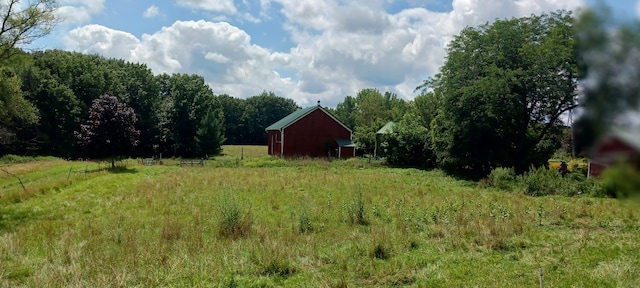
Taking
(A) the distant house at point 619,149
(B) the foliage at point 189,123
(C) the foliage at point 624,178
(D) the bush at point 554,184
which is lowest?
Answer: (D) the bush at point 554,184

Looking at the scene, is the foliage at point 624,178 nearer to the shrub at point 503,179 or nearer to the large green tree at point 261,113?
the shrub at point 503,179

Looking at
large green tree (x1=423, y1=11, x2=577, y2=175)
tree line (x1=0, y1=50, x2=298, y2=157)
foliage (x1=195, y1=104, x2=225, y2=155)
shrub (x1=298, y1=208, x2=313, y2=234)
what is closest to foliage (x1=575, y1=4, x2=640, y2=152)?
shrub (x1=298, y1=208, x2=313, y2=234)

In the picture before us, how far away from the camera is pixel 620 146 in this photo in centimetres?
56

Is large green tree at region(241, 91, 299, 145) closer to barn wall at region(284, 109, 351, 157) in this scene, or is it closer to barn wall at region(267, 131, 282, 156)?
barn wall at region(267, 131, 282, 156)

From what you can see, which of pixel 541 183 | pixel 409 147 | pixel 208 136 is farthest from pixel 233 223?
pixel 208 136

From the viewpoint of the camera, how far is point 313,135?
4569cm

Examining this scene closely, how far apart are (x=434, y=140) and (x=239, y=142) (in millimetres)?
66412

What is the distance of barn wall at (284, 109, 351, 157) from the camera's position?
1762 inches

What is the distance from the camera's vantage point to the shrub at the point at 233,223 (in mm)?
10281

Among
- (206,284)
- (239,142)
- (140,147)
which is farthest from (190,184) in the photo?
(239,142)

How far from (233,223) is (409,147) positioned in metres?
24.8

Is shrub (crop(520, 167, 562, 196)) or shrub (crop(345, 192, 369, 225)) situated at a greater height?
shrub (crop(520, 167, 562, 196))

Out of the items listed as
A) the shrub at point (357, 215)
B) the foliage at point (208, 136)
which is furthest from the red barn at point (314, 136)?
the shrub at point (357, 215)

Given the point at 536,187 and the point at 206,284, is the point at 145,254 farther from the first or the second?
the point at 536,187
